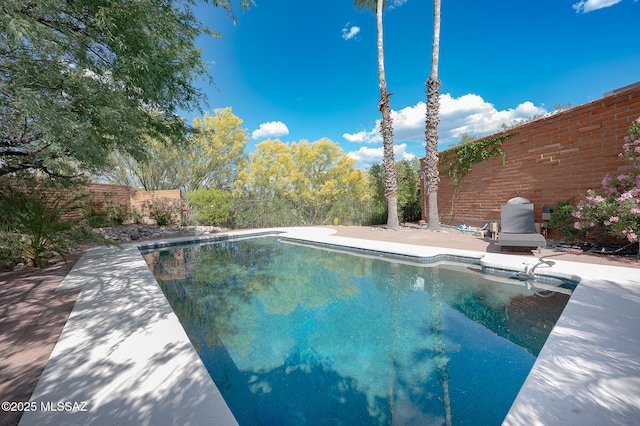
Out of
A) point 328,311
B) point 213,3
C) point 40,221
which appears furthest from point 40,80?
point 328,311

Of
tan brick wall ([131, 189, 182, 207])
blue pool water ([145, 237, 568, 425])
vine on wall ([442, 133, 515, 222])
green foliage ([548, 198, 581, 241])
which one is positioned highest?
vine on wall ([442, 133, 515, 222])

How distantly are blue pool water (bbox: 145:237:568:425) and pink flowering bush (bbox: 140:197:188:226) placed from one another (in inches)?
319

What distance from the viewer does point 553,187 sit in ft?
24.3

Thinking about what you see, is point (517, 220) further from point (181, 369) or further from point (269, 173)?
point (269, 173)

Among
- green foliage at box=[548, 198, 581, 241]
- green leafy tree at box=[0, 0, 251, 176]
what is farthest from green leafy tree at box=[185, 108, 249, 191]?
green foliage at box=[548, 198, 581, 241]

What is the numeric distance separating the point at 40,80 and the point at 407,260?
7.35 meters

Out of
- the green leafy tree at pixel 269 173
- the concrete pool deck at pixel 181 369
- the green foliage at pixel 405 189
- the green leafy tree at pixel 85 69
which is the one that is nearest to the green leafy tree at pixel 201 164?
the green leafy tree at pixel 269 173

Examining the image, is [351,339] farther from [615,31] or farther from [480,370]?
[615,31]

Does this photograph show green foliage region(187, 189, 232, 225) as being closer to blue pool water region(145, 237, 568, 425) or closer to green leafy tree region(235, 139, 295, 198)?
green leafy tree region(235, 139, 295, 198)

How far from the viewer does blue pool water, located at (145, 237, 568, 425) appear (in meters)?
2.28

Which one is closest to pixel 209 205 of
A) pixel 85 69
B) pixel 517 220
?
pixel 85 69

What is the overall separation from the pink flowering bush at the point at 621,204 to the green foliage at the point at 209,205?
527 inches

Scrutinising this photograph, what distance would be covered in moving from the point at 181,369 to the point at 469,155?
436 inches

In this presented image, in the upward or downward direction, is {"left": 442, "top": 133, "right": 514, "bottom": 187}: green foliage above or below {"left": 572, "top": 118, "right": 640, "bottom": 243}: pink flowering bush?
above
